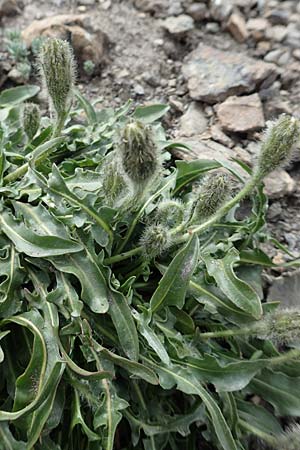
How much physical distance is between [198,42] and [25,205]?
2.06 metres

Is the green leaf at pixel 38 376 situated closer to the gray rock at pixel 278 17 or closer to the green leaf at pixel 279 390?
the green leaf at pixel 279 390

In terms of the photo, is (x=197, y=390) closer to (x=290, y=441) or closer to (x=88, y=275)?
(x=290, y=441)

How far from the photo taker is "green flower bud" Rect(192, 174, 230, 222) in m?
2.18

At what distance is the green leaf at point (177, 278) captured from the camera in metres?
2.11

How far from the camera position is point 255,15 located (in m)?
3.87

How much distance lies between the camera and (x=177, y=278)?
216 cm

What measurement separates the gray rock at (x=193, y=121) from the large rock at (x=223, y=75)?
0.24ft

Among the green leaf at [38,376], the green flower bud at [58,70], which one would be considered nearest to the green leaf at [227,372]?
the green leaf at [38,376]

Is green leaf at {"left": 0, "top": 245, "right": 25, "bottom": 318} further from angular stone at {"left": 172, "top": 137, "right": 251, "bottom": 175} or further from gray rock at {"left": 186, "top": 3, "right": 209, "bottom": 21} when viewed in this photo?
gray rock at {"left": 186, "top": 3, "right": 209, "bottom": 21}

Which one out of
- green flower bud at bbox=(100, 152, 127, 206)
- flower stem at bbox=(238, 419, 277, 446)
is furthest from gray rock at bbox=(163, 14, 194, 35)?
flower stem at bbox=(238, 419, 277, 446)

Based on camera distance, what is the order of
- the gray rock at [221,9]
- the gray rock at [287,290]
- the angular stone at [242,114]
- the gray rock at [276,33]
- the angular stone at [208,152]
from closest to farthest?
the gray rock at [287,290] → the angular stone at [208,152] → the angular stone at [242,114] → the gray rock at [276,33] → the gray rock at [221,9]

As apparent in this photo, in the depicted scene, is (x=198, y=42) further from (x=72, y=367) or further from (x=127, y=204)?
(x=72, y=367)

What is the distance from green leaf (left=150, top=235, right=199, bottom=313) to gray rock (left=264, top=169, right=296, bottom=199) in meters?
1.07

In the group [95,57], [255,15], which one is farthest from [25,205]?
[255,15]
